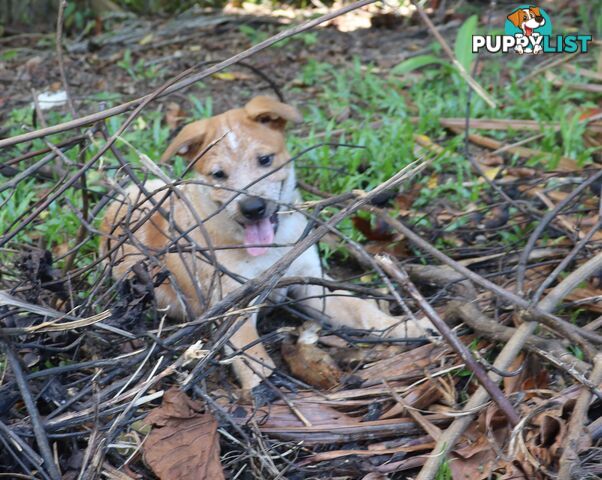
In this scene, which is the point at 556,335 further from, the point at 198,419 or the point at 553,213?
the point at 198,419

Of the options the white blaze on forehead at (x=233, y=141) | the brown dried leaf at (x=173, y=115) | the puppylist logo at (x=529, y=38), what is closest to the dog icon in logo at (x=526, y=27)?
the puppylist logo at (x=529, y=38)

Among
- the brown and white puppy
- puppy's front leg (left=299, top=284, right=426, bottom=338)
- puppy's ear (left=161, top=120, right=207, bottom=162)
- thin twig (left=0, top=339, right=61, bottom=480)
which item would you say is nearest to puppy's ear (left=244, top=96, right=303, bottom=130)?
the brown and white puppy

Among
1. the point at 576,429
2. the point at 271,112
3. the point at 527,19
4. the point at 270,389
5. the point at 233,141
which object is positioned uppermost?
the point at 271,112

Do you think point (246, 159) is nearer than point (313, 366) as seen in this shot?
No

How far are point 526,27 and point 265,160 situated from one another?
11.0 feet

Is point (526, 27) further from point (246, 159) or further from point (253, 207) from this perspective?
point (253, 207)

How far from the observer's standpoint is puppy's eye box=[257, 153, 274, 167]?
171 inches

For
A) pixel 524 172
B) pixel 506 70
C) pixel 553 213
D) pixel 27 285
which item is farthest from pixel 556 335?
pixel 506 70

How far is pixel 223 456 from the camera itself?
3203 millimetres

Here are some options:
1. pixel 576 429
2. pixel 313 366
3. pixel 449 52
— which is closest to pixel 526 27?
pixel 449 52

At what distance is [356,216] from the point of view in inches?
187

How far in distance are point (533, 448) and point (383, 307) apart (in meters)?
1.52

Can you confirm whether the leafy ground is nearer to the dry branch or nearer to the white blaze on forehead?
the dry branch

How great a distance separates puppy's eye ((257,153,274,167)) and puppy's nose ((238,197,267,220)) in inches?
13.9
